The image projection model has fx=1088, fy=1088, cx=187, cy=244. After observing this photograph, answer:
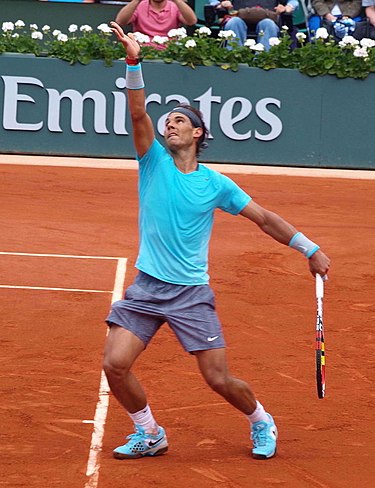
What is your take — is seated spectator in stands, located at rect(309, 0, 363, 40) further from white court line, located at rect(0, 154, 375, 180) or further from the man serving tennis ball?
the man serving tennis ball

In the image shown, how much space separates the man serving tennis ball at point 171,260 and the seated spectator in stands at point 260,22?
11.6 metres

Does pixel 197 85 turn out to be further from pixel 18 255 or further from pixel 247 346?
pixel 247 346

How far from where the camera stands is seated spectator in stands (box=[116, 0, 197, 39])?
18.0m

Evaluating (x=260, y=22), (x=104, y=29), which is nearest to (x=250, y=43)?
(x=260, y=22)

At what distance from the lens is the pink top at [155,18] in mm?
18000

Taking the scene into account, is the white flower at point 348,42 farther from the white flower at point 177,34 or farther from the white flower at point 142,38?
the white flower at point 142,38

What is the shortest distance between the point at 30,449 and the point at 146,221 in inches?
59.7

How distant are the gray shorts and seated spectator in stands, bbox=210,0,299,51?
1190cm

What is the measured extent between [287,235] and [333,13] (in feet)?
43.3

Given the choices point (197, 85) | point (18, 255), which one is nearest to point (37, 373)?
point (18, 255)

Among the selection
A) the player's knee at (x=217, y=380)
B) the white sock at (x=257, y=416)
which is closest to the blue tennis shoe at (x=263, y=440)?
the white sock at (x=257, y=416)

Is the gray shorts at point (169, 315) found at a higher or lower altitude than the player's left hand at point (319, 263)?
lower

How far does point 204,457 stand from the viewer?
638cm

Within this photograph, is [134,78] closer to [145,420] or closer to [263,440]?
[145,420]
